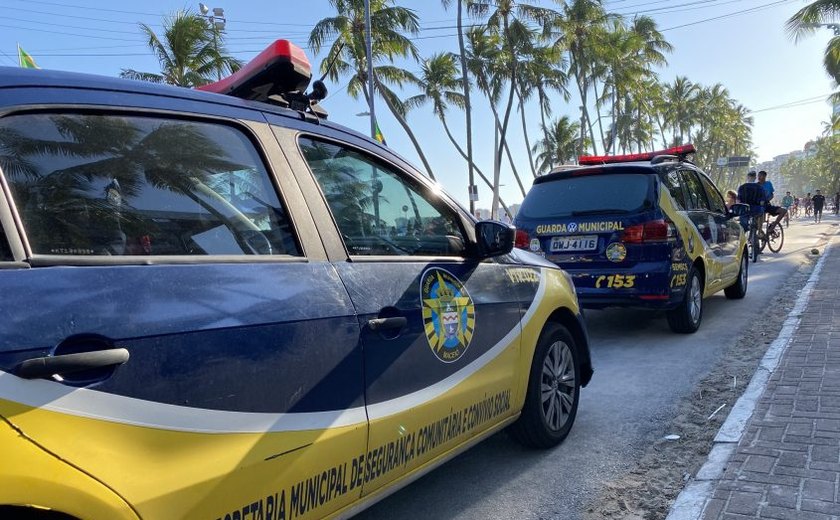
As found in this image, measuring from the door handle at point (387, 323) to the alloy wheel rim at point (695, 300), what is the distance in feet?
15.2

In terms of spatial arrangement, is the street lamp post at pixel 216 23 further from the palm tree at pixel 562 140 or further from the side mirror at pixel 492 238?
the palm tree at pixel 562 140

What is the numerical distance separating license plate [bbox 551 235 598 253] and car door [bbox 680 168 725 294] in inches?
46.3

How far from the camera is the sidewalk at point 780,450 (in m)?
2.56

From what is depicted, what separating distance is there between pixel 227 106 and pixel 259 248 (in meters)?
0.53

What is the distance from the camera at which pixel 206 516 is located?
1.61 metres

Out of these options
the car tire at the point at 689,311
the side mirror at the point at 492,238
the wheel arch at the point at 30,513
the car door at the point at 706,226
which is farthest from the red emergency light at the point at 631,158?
the wheel arch at the point at 30,513

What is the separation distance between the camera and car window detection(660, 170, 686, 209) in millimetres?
5797

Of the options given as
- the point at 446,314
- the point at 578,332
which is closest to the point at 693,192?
the point at 578,332

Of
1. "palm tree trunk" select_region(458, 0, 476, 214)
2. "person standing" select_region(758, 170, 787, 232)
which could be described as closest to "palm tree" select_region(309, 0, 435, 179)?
"palm tree trunk" select_region(458, 0, 476, 214)

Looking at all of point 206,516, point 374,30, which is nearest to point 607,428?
point 206,516

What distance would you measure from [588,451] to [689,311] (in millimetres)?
3171

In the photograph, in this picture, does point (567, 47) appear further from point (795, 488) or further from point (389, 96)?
point (795, 488)

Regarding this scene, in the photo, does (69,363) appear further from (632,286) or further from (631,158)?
(631,158)

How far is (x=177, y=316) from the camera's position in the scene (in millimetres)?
1601
